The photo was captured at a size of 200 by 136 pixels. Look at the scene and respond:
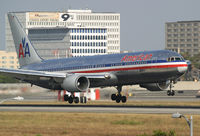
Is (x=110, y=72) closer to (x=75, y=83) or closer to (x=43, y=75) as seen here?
(x=75, y=83)

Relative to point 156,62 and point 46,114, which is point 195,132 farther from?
point 156,62

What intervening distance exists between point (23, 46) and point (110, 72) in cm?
1671

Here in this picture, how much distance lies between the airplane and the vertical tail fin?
7.73 feet

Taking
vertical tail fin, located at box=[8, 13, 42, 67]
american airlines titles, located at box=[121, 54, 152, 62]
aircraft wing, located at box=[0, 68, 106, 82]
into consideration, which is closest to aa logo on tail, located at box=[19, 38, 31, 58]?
vertical tail fin, located at box=[8, 13, 42, 67]

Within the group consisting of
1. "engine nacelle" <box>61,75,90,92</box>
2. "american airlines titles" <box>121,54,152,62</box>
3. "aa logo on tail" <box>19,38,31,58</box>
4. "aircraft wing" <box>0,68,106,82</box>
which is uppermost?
"aa logo on tail" <box>19,38,31,58</box>

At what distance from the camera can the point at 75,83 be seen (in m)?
64.1

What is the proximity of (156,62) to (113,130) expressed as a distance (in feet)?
75.3

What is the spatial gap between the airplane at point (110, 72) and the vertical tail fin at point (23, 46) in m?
2.36

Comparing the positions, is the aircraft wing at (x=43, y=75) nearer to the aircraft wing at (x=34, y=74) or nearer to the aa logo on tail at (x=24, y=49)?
the aircraft wing at (x=34, y=74)

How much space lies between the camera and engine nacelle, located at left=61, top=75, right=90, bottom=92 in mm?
64188

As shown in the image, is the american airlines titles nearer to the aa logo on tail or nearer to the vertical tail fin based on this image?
the vertical tail fin

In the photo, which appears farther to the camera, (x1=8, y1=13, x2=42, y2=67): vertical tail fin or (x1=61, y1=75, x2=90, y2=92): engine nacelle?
(x1=8, y1=13, x2=42, y2=67): vertical tail fin

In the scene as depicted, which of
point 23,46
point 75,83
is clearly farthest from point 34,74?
point 23,46

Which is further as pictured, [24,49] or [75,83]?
[24,49]
